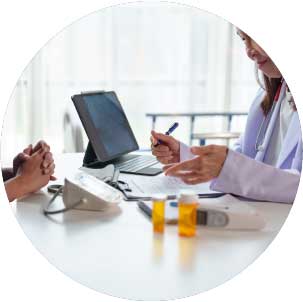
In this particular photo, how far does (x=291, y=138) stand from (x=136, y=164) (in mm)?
324

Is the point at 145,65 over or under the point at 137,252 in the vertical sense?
over

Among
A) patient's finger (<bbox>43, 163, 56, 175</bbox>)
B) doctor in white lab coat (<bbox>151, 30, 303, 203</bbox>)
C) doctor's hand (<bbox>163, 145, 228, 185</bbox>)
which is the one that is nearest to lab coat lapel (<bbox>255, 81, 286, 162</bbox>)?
doctor in white lab coat (<bbox>151, 30, 303, 203</bbox>)

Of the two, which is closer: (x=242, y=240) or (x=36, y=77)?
(x=242, y=240)

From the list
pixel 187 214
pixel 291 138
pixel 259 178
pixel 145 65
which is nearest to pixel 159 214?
pixel 187 214

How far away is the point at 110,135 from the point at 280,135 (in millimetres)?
354

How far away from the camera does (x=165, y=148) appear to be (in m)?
0.97

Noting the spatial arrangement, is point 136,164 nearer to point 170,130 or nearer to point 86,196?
point 170,130

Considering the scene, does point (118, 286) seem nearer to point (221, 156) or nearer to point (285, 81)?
point (221, 156)

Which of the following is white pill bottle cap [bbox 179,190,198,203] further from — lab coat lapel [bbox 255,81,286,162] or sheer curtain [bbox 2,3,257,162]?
sheer curtain [bbox 2,3,257,162]

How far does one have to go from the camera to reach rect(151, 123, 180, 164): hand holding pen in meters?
0.96

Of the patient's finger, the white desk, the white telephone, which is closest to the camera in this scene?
the white desk

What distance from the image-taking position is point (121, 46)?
2.39 metres

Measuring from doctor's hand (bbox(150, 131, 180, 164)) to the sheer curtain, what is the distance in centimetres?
110

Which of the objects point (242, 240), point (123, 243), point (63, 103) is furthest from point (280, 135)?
point (63, 103)
